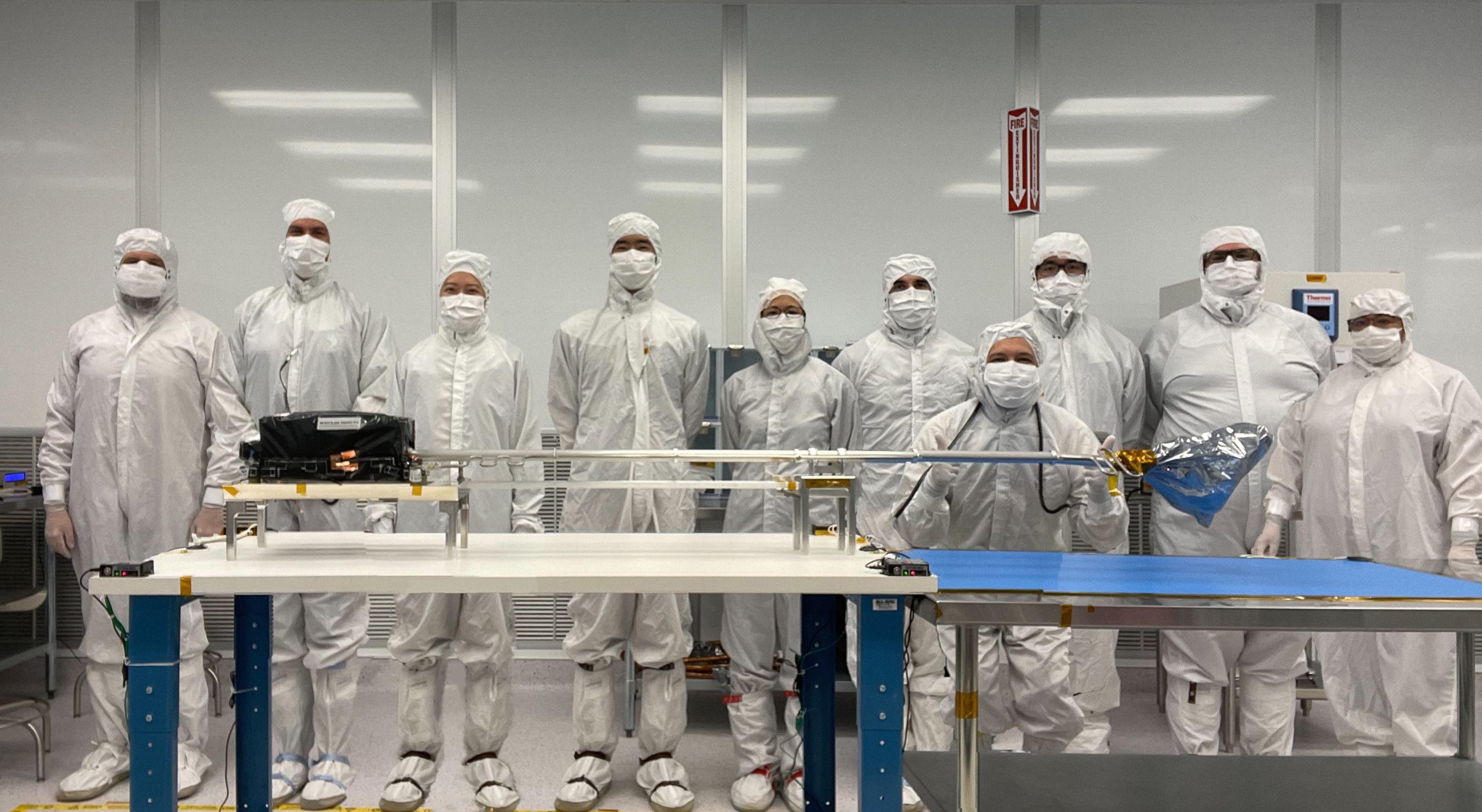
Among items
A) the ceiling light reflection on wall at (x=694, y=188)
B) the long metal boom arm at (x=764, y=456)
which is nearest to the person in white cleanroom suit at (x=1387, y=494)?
the long metal boom arm at (x=764, y=456)

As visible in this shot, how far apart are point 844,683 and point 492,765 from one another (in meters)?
1.53

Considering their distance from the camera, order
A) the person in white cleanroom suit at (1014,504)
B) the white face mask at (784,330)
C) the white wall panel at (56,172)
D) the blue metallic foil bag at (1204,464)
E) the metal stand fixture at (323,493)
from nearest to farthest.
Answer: the metal stand fixture at (323,493)
the blue metallic foil bag at (1204,464)
the person in white cleanroom suit at (1014,504)
the white face mask at (784,330)
the white wall panel at (56,172)

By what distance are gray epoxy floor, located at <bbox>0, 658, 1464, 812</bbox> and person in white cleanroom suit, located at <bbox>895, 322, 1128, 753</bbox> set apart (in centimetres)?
73

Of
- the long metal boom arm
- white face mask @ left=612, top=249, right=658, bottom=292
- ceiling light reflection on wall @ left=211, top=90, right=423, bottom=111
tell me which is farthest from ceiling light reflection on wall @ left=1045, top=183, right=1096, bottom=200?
ceiling light reflection on wall @ left=211, top=90, right=423, bottom=111

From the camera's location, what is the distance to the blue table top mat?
1726mm

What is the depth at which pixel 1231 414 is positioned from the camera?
123 inches

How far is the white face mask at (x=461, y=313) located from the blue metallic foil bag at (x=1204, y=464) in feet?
6.27

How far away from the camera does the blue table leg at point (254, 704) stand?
2.21m

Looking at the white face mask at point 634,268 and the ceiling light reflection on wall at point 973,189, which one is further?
the ceiling light reflection on wall at point 973,189

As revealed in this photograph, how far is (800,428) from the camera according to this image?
3.08m

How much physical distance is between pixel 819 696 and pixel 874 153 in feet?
9.48

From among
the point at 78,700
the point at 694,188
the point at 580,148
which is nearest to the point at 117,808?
the point at 78,700

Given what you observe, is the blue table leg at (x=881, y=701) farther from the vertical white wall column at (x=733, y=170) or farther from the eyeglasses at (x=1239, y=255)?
the vertical white wall column at (x=733, y=170)

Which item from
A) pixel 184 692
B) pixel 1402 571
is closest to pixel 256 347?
pixel 184 692
